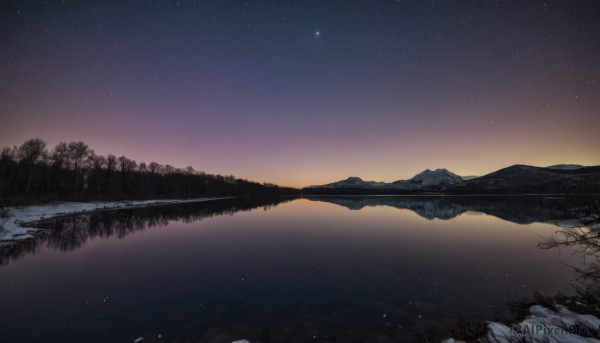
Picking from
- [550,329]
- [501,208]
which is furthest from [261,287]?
[501,208]

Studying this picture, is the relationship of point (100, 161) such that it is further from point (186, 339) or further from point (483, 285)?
point (483, 285)

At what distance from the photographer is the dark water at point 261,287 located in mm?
8320

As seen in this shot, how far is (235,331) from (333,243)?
51.2 ft

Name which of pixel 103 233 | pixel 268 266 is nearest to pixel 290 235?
pixel 268 266

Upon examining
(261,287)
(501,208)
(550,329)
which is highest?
(550,329)

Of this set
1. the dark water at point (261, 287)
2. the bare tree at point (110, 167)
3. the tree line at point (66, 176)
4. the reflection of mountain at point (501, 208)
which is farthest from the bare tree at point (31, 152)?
the reflection of mountain at point (501, 208)

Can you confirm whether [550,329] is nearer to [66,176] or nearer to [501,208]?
[501,208]

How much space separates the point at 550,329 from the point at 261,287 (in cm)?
1077

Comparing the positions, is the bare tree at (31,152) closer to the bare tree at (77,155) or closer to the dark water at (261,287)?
the bare tree at (77,155)

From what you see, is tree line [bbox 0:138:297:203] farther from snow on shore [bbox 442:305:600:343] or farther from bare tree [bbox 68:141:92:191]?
snow on shore [bbox 442:305:600:343]

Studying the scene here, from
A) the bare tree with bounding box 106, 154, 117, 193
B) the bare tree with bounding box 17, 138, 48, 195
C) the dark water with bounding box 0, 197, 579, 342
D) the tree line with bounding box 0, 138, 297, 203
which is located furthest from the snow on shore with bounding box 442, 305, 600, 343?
the bare tree with bounding box 106, 154, 117, 193

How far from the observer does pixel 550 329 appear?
680cm

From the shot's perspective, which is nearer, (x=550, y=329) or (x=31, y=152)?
(x=550, y=329)

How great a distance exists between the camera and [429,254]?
18266 mm
